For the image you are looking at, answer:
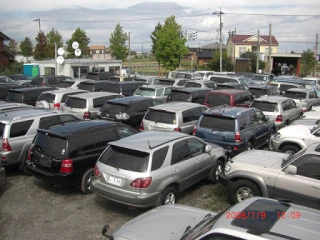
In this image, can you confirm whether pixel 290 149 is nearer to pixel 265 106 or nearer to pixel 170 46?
pixel 265 106

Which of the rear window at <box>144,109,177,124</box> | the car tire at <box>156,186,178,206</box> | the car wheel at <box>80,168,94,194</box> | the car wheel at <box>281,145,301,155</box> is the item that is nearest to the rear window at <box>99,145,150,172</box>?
the car tire at <box>156,186,178,206</box>

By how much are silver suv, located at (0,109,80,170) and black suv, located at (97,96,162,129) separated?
2675 millimetres

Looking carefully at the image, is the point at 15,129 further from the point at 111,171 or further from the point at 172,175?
the point at 172,175

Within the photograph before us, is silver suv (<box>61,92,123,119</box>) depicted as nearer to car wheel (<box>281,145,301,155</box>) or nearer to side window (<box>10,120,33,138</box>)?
side window (<box>10,120,33,138</box>)

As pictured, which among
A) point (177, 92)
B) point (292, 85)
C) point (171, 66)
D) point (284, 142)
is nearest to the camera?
point (284, 142)

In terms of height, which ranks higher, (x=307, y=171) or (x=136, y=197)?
(x=307, y=171)

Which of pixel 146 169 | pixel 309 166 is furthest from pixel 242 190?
pixel 146 169

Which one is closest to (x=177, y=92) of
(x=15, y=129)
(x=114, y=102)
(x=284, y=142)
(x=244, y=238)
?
(x=114, y=102)

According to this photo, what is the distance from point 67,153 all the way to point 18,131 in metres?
2.47

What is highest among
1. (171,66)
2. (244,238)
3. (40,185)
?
(171,66)

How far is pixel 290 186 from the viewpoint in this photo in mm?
6531

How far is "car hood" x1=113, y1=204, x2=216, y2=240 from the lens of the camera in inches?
177

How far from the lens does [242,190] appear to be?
23.8 ft

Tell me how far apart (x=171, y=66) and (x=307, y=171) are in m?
36.6
